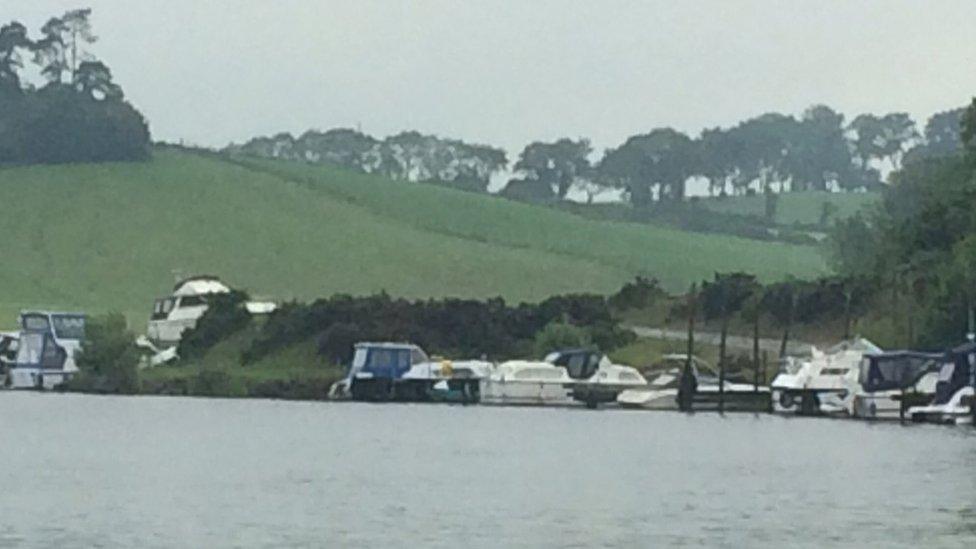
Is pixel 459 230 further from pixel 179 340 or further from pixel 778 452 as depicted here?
pixel 778 452

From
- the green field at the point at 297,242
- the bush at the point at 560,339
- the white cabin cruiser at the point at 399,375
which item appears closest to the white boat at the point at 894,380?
the white cabin cruiser at the point at 399,375

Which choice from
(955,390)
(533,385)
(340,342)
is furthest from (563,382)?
(955,390)

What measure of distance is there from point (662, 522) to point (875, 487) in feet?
34.0

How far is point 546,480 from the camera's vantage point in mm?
60625

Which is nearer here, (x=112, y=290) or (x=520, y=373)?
(x=520, y=373)

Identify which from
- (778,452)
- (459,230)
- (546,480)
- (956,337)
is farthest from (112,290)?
(546,480)

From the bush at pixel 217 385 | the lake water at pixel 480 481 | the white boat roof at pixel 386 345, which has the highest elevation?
the white boat roof at pixel 386 345

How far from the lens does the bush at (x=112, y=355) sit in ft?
390

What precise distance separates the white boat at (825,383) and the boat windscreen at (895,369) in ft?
5.05

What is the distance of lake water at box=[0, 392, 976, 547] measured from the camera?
156ft

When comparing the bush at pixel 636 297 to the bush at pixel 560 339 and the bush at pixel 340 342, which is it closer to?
the bush at pixel 560 339

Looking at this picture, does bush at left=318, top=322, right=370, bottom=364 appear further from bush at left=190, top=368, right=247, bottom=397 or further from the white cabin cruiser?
the white cabin cruiser

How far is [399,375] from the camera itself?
108 metres

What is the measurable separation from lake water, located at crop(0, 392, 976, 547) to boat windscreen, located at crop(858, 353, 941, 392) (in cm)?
191
